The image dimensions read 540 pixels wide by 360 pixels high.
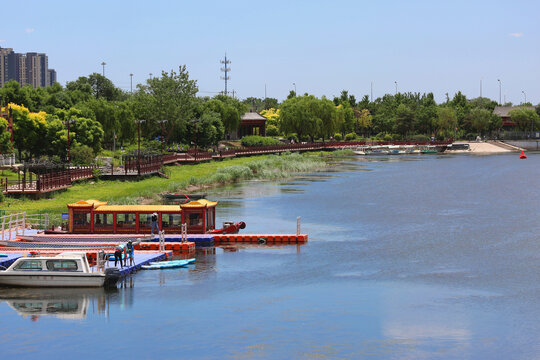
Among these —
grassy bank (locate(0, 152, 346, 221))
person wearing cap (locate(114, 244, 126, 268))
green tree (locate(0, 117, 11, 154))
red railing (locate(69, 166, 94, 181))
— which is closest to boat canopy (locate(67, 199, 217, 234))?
person wearing cap (locate(114, 244, 126, 268))

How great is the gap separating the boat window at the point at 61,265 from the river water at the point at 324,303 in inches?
60.0

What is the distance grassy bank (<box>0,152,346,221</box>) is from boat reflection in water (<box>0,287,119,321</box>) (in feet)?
75.4

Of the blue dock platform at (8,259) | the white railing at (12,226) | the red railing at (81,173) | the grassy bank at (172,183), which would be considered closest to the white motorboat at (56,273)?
the blue dock platform at (8,259)

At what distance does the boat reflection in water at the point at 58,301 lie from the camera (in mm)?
40625

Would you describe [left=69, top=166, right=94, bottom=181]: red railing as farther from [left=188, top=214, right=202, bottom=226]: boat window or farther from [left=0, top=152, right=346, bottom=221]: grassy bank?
[left=188, top=214, right=202, bottom=226]: boat window

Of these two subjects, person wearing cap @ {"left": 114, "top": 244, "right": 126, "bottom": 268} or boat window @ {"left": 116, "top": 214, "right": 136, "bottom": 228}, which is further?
boat window @ {"left": 116, "top": 214, "right": 136, "bottom": 228}

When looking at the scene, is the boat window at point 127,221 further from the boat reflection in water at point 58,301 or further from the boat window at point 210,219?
the boat reflection in water at point 58,301

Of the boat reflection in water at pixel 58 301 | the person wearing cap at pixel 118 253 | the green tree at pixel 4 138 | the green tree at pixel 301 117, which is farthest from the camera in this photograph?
the green tree at pixel 301 117

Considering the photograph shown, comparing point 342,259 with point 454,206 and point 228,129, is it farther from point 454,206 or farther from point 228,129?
point 228,129

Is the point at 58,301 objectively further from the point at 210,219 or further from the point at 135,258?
the point at 210,219

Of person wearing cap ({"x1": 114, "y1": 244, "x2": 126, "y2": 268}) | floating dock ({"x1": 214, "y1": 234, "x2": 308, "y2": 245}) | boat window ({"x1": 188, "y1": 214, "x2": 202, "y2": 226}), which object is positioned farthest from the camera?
boat window ({"x1": 188, "y1": 214, "x2": 202, "y2": 226})

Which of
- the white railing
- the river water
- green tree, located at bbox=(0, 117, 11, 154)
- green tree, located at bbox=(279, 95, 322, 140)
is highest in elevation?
green tree, located at bbox=(279, 95, 322, 140)

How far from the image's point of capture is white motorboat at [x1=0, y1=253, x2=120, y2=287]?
44656mm

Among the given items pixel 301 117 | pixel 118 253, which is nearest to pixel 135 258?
pixel 118 253
